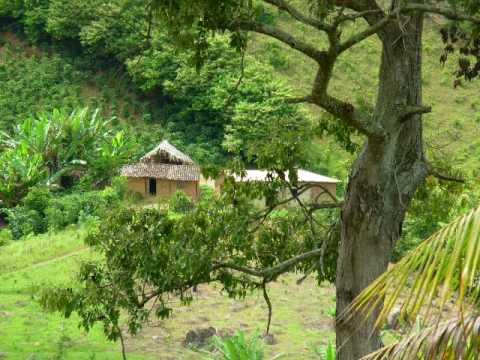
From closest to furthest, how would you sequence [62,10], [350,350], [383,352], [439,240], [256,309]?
[439,240] < [383,352] < [350,350] < [256,309] < [62,10]

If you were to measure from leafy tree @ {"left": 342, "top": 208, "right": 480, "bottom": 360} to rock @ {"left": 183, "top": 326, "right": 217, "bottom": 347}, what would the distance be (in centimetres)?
1054

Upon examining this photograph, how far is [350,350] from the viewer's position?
578 cm

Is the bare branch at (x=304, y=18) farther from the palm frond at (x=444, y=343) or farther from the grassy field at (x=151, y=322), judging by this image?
the grassy field at (x=151, y=322)

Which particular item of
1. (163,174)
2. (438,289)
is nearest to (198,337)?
(438,289)

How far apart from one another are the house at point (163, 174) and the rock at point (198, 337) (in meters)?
13.6

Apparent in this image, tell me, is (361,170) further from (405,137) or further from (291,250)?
(291,250)

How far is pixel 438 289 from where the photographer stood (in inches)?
89.5

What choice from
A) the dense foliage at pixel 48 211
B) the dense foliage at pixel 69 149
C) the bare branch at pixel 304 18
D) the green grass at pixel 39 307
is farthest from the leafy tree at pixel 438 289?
the dense foliage at pixel 69 149

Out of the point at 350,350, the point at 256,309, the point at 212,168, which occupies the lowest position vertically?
the point at 256,309

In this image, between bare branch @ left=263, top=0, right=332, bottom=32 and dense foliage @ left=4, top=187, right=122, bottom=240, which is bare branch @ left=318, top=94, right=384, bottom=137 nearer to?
bare branch @ left=263, top=0, right=332, bottom=32

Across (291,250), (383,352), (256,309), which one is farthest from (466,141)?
(383,352)

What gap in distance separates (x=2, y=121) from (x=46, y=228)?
11720 mm

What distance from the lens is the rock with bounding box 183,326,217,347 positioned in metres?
13.0

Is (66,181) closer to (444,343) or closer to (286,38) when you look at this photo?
(286,38)
